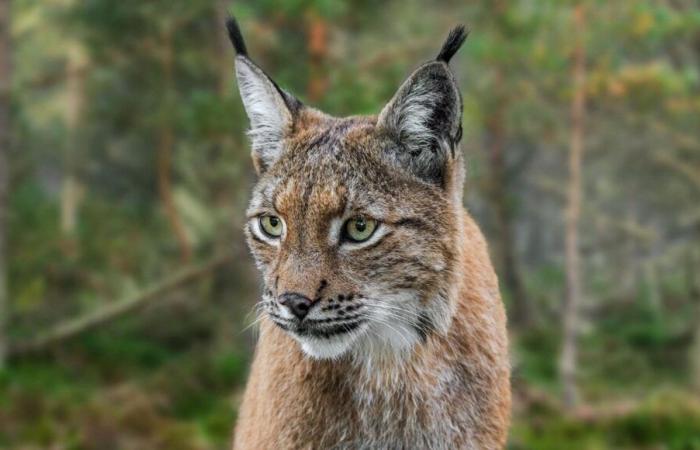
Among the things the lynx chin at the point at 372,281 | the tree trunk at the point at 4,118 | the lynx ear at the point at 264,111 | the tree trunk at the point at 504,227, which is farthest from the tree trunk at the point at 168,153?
the lynx chin at the point at 372,281

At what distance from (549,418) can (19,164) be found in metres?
13.6

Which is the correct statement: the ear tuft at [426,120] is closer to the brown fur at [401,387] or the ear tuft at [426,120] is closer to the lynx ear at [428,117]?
the lynx ear at [428,117]

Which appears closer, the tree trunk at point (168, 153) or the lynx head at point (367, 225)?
the lynx head at point (367, 225)

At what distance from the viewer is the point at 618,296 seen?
2570 centimetres

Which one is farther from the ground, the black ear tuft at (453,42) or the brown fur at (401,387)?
the black ear tuft at (453,42)

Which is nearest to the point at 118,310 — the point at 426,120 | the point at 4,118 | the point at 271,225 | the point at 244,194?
the point at 4,118

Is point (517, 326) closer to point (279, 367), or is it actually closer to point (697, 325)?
point (697, 325)

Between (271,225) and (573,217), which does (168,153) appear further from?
(271,225)

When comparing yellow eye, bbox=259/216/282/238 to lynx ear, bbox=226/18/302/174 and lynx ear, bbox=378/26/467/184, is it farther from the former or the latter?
lynx ear, bbox=378/26/467/184

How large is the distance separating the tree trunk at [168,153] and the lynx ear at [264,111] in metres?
15.0

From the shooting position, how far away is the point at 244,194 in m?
12.5

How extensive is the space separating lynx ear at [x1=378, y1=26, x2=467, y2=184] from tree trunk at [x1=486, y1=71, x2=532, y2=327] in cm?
1857

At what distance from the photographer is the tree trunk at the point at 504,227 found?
23.2 meters

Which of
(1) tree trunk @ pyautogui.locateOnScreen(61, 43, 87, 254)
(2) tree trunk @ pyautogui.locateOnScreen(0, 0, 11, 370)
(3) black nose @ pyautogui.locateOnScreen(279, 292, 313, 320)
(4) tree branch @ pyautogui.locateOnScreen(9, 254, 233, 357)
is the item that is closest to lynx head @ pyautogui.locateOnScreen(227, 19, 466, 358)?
(3) black nose @ pyautogui.locateOnScreen(279, 292, 313, 320)
